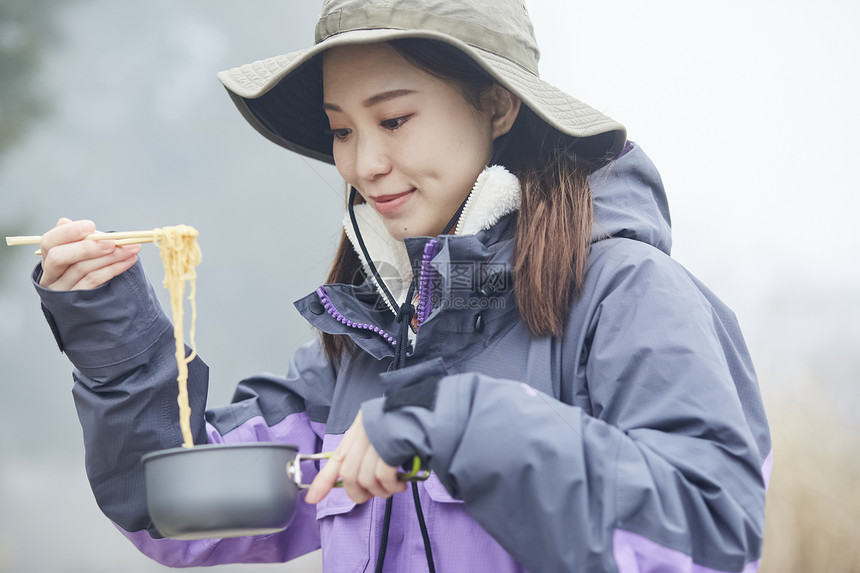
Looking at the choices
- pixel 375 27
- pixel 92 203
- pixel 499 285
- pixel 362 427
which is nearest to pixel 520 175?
pixel 499 285

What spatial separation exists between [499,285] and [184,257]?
60 centimetres

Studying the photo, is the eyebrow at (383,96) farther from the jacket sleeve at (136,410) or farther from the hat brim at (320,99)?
the jacket sleeve at (136,410)

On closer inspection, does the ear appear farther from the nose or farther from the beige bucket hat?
the nose

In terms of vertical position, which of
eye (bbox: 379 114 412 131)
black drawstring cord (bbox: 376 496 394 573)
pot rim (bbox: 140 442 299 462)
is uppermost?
eye (bbox: 379 114 412 131)

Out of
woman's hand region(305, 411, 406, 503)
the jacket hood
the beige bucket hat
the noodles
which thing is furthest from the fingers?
the beige bucket hat

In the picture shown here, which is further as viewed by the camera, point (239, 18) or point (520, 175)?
point (239, 18)

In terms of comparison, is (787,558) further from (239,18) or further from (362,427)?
(239,18)

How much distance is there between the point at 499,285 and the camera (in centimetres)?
146

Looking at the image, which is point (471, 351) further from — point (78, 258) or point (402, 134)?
point (78, 258)

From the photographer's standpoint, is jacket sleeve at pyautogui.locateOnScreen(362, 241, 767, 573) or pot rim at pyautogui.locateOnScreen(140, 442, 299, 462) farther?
pot rim at pyautogui.locateOnScreen(140, 442, 299, 462)

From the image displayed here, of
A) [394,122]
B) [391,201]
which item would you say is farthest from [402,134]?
[391,201]

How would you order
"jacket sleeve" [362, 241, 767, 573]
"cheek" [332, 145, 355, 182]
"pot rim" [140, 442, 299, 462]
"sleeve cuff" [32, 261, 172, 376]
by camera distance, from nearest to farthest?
"jacket sleeve" [362, 241, 767, 573]
"pot rim" [140, 442, 299, 462]
"sleeve cuff" [32, 261, 172, 376]
"cheek" [332, 145, 355, 182]

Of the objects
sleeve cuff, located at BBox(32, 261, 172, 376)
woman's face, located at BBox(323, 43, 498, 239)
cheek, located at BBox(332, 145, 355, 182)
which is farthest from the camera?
cheek, located at BBox(332, 145, 355, 182)

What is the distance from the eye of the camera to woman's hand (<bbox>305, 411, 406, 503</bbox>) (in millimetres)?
1111
